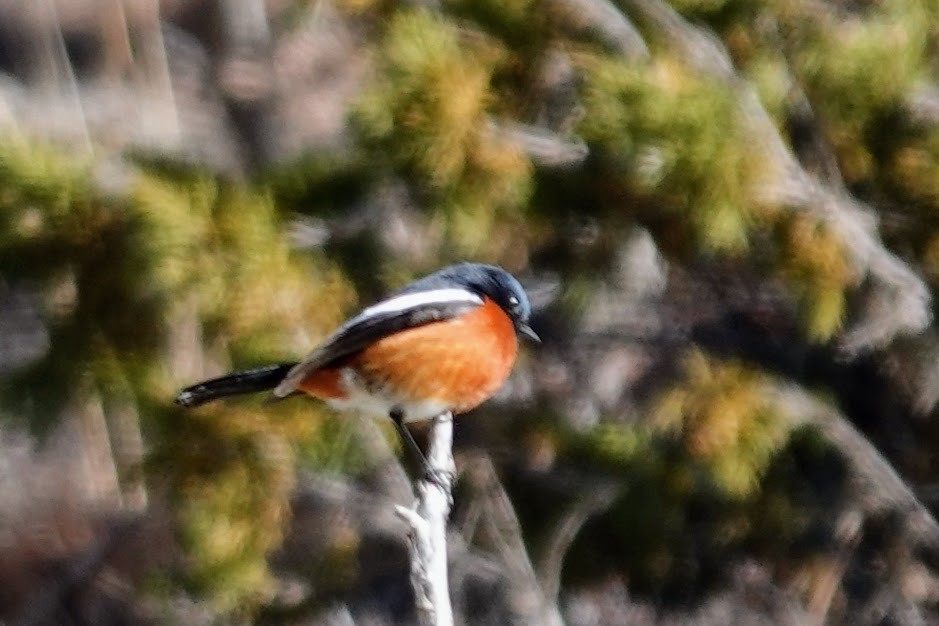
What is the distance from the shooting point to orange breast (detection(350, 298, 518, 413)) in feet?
9.26

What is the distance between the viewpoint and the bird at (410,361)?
2777 millimetres

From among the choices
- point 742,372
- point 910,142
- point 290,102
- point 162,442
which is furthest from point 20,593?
point 910,142

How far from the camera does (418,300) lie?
2840 millimetres

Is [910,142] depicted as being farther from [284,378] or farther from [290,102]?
[290,102]

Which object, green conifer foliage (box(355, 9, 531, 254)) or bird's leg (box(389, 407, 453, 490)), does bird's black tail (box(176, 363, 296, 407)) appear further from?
green conifer foliage (box(355, 9, 531, 254))

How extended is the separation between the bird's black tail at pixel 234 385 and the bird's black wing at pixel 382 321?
0.09 feet

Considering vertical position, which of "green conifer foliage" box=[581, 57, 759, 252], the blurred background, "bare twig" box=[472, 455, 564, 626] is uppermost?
"green conifer foliage" box=[581, 57, 759, 252]

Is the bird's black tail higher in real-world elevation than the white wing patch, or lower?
lower

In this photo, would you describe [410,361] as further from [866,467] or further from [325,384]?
[866,467]

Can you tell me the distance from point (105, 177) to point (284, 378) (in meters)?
0.59

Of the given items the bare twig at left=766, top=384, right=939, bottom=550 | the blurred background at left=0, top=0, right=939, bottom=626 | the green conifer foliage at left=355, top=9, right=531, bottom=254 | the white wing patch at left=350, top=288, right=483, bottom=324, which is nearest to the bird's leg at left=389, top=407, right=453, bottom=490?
the blurred background at left=0, top=0, right=939, bottom=626

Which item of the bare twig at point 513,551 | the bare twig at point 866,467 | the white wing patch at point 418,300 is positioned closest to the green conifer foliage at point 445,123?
the white wing patch at point 418,300

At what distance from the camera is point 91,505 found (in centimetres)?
503

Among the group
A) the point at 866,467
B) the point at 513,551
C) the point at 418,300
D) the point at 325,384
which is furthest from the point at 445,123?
the point at 866,467
